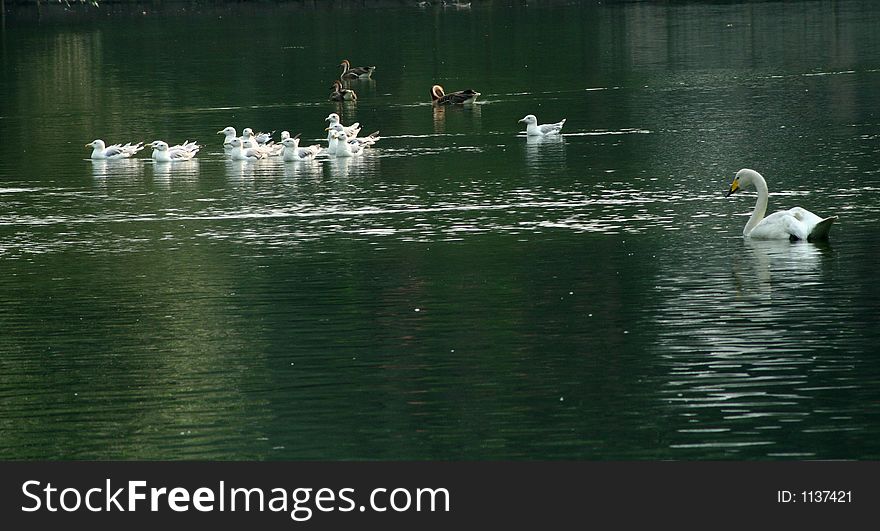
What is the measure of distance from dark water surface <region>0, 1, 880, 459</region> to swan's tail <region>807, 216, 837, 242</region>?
211 mm

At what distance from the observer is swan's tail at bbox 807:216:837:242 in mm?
31719

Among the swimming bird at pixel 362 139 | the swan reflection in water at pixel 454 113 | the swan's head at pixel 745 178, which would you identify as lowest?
the swan's head at pixel 745 178

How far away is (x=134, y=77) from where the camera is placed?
8612 centimetres

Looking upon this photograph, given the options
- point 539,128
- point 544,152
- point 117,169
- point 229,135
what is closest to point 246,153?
point 229,135

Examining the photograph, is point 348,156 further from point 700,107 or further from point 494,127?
point 700,107

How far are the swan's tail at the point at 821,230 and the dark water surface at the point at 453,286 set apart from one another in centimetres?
21

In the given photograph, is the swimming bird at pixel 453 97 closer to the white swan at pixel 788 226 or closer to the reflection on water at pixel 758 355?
the white swan at pixel 788 226

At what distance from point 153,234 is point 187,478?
18.5 m

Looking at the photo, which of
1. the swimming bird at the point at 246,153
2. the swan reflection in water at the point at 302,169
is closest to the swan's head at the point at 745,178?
the swan reflection in water at the point at 302,169

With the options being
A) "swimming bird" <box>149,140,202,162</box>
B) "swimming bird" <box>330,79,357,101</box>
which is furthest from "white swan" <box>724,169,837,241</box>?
"swimming bird" <box>330,79,357,101</box>

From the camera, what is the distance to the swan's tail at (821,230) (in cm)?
3172

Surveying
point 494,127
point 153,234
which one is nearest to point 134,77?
point 494,127

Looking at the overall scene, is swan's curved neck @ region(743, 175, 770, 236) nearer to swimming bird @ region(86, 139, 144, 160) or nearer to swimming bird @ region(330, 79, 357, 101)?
swimming bird @ region(86, 139, 144, 160)

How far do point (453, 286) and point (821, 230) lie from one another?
7.43 metres
